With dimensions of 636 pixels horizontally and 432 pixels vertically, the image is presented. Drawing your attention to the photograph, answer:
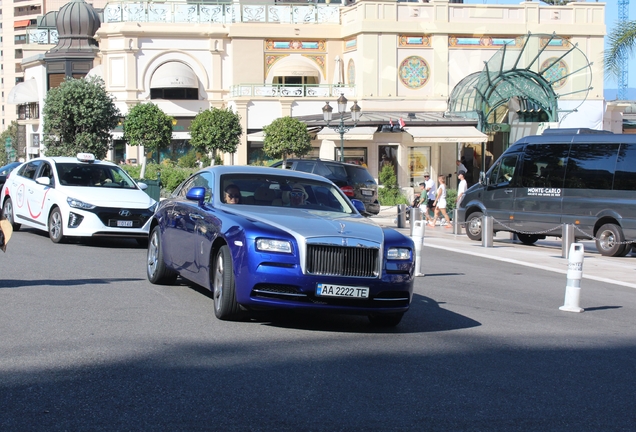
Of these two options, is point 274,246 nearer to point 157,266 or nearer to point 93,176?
point 157,266

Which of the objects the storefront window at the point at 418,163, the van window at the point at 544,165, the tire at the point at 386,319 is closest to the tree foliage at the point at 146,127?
the storefront window at the point at 418,163

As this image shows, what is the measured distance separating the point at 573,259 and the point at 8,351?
677 cm

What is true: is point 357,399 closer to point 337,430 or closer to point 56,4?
point 337,430

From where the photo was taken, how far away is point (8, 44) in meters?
108

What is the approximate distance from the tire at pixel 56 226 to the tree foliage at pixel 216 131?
2963 centimetres

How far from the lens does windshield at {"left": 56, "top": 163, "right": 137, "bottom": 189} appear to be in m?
17.5

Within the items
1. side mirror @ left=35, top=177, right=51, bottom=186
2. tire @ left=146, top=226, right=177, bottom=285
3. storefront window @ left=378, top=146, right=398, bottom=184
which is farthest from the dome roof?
tire @ left=146, top=226, right=177, bottom=285

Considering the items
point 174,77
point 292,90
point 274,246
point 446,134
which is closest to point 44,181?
point 274,246

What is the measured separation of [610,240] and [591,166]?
1.79 metres

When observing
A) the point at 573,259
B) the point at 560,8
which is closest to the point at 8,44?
the point at 560,8

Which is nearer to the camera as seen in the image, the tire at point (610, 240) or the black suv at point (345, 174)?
the tire at point (610, 240)

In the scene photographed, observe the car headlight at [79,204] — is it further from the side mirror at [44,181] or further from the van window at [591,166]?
the van window at [591,166]

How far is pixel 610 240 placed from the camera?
20000mm

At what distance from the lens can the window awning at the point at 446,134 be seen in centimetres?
4522
